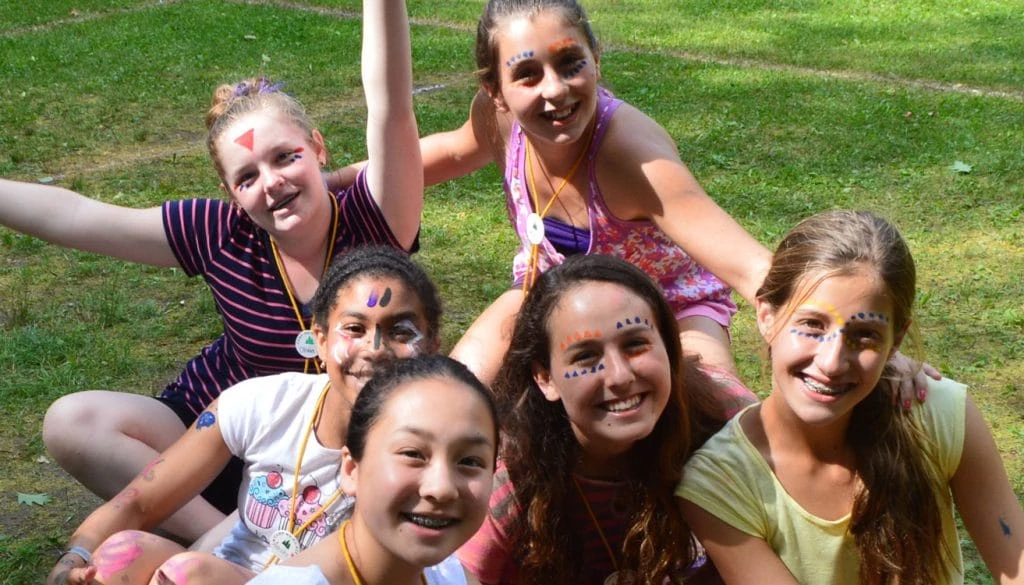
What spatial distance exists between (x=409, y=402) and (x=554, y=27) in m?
1.55

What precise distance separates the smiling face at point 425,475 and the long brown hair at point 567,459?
0.58 metres

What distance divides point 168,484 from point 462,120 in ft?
18.8

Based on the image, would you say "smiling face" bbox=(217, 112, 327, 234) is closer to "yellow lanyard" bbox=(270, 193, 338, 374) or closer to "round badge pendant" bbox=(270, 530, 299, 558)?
"yellow lanyard" bbox=(270, 193, 338, 374)

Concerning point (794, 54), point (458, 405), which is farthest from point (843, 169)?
point (458, 405)

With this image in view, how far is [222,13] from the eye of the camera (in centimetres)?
1301

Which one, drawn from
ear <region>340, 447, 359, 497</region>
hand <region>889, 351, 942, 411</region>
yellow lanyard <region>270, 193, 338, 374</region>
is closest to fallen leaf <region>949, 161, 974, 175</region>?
hand <region>889, 351, 942, 411</region>

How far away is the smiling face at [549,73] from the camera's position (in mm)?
3682

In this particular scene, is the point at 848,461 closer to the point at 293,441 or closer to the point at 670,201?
the point at 670,201

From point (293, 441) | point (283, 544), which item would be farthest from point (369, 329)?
point (283, 544)

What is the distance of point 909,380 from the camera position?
3.04 metres

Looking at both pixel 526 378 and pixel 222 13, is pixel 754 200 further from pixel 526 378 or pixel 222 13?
pixel 222 13

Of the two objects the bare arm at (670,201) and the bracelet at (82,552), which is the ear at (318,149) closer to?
the bare arm at (670,201)

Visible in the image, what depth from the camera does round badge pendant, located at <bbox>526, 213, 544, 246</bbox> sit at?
12.9ft

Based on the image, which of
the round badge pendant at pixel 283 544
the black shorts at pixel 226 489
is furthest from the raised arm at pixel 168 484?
the black shorts at pixel 226 489
